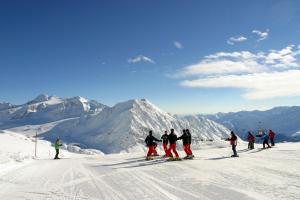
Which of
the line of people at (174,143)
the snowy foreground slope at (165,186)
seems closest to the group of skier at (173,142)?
the line of people at (174,143)

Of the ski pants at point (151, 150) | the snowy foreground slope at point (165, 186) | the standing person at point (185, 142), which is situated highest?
the standing person at point (185, 142)

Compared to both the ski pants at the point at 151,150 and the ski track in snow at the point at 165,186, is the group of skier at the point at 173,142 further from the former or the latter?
the ski track in snow at the point at 165,186

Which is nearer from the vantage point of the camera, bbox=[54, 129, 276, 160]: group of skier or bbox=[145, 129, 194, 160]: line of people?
bbox=[145, 129, 194, 160]: line of people

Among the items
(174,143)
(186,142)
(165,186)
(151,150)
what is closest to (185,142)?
(186,142)

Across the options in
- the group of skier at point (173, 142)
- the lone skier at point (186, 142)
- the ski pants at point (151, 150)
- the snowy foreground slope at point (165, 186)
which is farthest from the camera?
the ski pants at point (151, 150)

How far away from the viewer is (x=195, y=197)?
8.97 m

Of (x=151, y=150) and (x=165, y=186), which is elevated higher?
(x=151, y=150)

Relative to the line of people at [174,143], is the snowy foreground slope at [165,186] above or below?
below

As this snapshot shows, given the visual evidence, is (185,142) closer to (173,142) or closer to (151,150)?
(173,142)

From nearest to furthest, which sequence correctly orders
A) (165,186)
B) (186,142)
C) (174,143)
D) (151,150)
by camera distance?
(165,186) → (186,142) → (174,143) → (151,150)

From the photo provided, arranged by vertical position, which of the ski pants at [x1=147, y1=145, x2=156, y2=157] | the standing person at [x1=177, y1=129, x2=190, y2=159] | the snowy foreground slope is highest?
the standing person at [x1=177, y1=129, x2=190, y2=159]

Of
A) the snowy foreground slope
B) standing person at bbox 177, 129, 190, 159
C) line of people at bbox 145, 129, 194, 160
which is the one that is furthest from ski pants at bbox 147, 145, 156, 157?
the snowy foreground slope

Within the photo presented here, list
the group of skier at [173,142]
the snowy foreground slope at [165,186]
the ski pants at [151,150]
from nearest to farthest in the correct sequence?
1. the snowy foreground slope at [165,186]
2. the group of skier at [173,142]
3. the ski pants at [151,150]

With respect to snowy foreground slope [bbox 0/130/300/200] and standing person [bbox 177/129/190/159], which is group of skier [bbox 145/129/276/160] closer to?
standing person [bbox 177/129/190/159]
